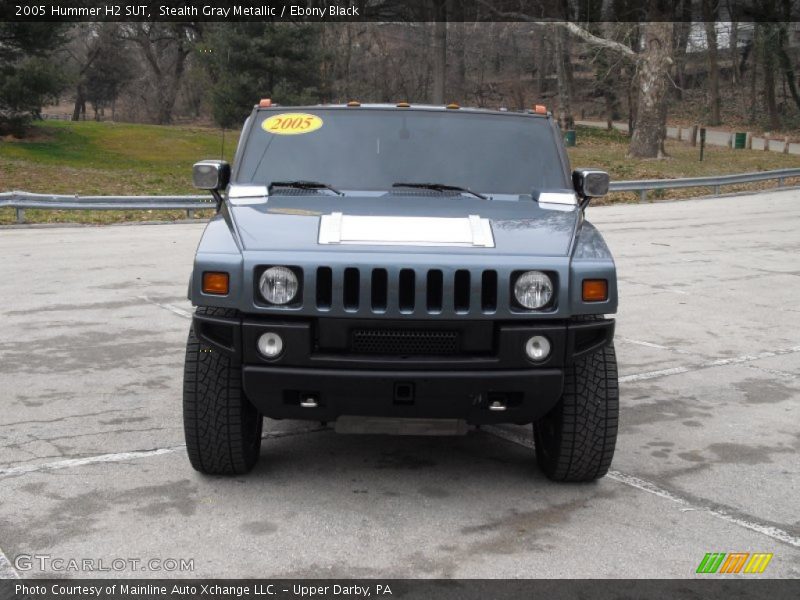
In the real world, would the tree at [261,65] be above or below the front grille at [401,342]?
above

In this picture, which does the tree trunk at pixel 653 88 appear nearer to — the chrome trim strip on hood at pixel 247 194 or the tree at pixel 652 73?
the tree at pixel 652 73

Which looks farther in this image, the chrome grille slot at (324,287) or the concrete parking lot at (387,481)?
the chrome grille slot at (324,287)

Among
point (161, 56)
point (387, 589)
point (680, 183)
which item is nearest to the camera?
point (387, 589)

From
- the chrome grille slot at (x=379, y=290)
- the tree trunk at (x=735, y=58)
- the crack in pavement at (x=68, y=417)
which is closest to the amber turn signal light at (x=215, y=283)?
the chrome grille slot at (x=379, y=290)

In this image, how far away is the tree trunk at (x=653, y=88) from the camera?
34.5 meters

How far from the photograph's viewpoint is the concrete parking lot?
4152 millimetres

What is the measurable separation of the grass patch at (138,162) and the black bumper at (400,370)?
15143mm

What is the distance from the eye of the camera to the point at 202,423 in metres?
4.77

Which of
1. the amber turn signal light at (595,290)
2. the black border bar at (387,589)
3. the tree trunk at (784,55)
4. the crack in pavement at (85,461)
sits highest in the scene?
the tree trunk at (784,55)

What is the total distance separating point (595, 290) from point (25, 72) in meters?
29.2

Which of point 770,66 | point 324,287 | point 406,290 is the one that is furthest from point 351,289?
point 770,66

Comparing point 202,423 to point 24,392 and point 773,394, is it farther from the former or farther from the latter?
point 773,394

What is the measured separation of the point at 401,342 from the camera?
444cm

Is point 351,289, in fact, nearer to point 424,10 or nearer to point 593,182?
point 593,182
